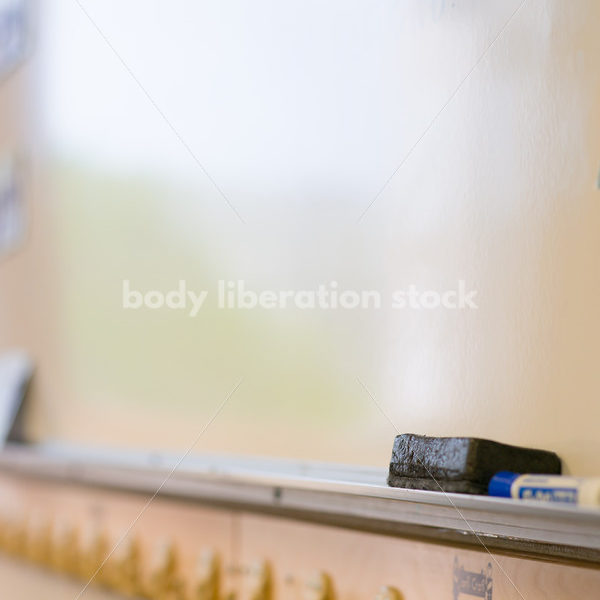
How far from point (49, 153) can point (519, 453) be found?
2.97 feet

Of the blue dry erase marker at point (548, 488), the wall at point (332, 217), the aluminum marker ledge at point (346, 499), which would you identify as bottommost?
the aluminum marker ledge at point (346, 499)

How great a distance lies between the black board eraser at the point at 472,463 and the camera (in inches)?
21.5

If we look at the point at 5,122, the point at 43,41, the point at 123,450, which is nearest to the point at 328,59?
the point at 123,450

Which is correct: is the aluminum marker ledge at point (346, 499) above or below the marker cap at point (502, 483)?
below

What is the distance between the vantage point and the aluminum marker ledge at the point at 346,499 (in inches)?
19.9

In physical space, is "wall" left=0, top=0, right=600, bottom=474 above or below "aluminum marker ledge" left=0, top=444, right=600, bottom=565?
above

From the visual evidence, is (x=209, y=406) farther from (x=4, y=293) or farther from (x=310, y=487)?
(x=4, y=293)

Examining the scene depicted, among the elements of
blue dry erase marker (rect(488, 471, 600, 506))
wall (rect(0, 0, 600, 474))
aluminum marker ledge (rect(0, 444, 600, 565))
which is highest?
wall (rect(0, 0, 600, 474))

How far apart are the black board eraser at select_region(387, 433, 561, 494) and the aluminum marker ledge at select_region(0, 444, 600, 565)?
0.01m

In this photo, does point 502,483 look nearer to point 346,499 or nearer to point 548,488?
point 548,488

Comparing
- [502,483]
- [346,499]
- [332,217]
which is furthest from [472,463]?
[332,217]

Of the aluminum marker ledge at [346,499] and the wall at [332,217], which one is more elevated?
the wall at [332,217]

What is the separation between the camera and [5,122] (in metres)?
1.35

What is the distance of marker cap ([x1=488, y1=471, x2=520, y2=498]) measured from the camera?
525mm
